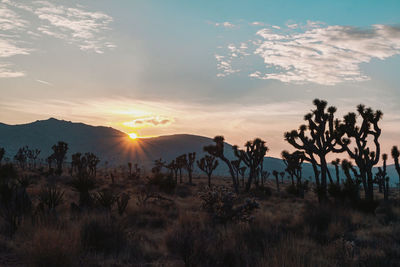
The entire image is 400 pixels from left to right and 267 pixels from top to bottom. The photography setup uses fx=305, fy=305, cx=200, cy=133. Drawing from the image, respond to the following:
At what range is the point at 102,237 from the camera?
8156 mm

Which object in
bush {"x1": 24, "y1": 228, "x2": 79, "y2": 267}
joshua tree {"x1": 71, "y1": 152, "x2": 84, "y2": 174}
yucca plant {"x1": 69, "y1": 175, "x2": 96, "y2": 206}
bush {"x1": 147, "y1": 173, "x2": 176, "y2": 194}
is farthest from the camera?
joshua tree {"x1": 71, "y1": 152, "x2": 84, "y2": 174}

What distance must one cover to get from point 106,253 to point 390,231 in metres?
9.84

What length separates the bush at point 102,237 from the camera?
306 inches

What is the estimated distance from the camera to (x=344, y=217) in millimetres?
13164

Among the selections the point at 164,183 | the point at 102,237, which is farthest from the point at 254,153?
the point at 102,237

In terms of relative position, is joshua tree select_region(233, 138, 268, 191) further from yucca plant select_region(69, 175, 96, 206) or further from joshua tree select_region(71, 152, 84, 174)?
joshua tree select_region(71, 152, 84, 174)

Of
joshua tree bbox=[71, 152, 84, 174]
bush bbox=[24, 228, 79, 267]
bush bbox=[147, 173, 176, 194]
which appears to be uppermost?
joshua tree bbox=[71, 152, 84, 174]

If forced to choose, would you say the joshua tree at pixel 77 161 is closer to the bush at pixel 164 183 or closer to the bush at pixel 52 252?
the bush at pixel 164 183

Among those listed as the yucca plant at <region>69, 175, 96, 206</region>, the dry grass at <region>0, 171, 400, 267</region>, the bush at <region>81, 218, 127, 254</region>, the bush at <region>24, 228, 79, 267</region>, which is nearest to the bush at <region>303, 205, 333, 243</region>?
Result: the dry grass at <region>0, 171, 400, 267</region>

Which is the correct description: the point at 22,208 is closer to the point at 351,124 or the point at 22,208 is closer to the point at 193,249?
the point at 193,249

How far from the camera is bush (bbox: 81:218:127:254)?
777 centimetres

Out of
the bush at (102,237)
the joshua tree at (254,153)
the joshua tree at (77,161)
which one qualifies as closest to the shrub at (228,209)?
the bush at (102,237)

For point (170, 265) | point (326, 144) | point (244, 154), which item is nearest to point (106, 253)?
point (170, 265)

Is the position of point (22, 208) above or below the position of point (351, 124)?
below
